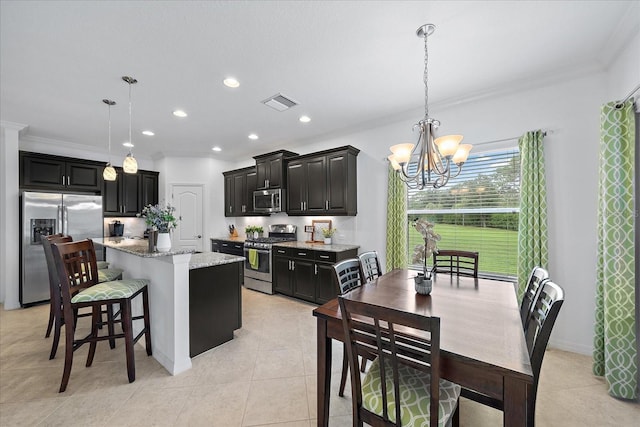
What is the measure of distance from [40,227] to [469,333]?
5.91m

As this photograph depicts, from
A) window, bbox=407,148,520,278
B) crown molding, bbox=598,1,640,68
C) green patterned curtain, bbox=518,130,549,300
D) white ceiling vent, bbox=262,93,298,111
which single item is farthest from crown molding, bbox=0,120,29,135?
crown molding, bbox=598,1,640,68

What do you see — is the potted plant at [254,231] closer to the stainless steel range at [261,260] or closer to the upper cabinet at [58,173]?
the stainless steel range at [261,260]

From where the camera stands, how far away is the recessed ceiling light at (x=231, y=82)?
2.80 meters

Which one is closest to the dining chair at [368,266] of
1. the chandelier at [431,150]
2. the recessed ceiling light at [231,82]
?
the chandelier at [431,150]

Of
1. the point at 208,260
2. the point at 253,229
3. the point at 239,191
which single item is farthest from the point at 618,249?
the point at 239,191

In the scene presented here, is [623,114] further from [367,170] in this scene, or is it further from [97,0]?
[97,0]

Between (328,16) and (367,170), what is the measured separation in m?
2.48

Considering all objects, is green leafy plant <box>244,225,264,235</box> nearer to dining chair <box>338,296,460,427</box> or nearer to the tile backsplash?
the tile backsplash

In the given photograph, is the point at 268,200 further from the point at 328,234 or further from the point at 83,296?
the point at 83,296

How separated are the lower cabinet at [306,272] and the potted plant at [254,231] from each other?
1.20 meters

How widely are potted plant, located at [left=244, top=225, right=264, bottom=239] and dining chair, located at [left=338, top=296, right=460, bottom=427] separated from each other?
4.51 metres

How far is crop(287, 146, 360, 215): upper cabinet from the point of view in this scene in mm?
4133

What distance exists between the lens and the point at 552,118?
281cm

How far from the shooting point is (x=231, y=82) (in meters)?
2.87
